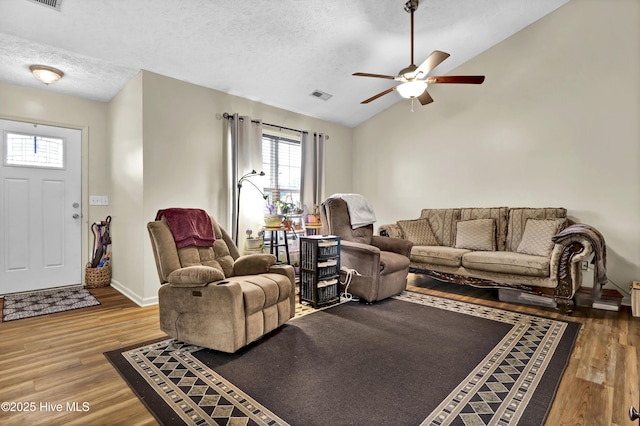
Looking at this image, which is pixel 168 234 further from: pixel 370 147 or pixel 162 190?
pixel 370 147

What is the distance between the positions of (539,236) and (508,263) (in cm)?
54

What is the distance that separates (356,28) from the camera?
341 centimetres

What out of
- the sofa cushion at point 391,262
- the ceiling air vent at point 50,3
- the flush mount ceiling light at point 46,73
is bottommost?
the sofa cushion at point 391,262

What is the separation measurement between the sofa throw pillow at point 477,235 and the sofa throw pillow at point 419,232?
0.38m

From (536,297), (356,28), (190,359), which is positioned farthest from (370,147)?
(190,359)

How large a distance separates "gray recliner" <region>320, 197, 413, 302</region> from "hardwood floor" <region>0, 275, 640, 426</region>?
4.13ft

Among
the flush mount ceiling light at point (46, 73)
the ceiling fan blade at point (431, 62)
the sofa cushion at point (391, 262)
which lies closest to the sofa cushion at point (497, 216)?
the sofa cushion at point (391, 262)

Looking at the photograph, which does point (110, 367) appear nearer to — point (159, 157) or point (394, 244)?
point (159, 157)

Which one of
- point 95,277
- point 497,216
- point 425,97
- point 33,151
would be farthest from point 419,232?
point 33,151

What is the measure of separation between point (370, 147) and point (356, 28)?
8.44ft

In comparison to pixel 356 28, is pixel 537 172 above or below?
below

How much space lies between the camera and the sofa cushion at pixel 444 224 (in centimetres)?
446

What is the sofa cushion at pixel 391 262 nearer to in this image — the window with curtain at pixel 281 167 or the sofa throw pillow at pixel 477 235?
the sofa throw pillow at pixel 477 235

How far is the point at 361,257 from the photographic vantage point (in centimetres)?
351
